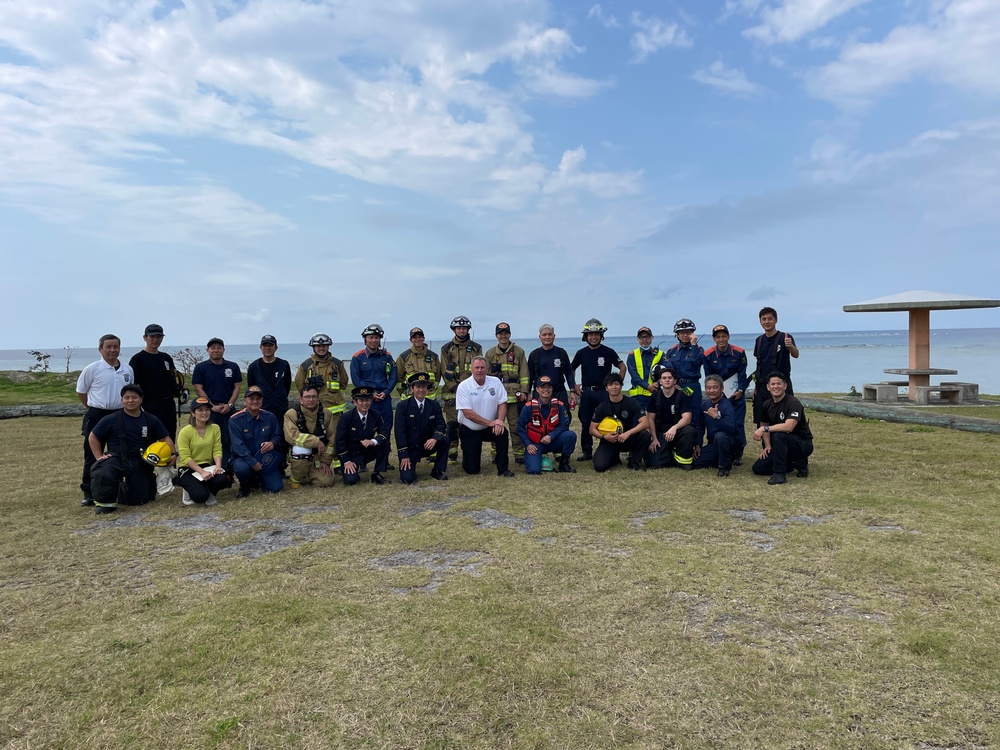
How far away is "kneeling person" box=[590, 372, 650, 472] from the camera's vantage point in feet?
24.4

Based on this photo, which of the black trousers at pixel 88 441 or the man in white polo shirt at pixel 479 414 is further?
the man in white polo shirt at pixel 479 414

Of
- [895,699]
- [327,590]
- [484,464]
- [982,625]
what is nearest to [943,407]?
[484,464]

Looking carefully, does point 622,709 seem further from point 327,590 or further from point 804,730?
point 327,590

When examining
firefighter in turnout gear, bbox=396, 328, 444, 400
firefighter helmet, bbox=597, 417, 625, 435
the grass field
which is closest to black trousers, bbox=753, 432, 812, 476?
the grass field

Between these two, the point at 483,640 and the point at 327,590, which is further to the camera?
the point at 327,590

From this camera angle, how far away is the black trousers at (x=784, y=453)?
655cm

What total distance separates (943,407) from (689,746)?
524 inches

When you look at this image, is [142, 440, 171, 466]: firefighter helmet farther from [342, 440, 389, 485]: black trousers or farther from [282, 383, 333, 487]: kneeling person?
[342, 440, 389, 485]: black trousers

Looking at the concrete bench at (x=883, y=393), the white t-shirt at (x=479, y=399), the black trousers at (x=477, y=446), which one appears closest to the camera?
the black trousers at (x=477, y=446)

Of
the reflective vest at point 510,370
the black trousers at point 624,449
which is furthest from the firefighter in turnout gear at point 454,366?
the black trousers at point 624,449

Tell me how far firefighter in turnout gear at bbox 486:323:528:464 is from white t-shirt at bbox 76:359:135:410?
414 centimetres

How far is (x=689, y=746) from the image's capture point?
229 centimetres

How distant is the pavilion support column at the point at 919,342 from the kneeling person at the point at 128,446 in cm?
1481

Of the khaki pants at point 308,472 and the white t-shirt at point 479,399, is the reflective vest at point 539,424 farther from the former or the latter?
the khaki pants at point 308,472
